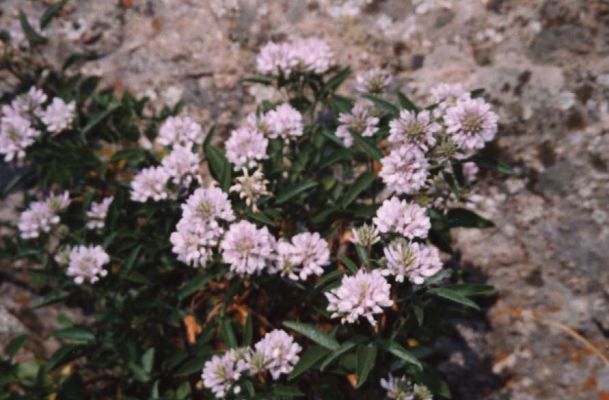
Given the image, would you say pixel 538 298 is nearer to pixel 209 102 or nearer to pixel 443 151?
pixel 443 151

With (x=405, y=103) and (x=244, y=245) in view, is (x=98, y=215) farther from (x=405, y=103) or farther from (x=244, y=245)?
(x=405, y=103)

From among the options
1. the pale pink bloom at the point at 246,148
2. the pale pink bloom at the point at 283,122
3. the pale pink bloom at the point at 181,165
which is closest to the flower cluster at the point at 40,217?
the pale pink bloom at the point at 181,165

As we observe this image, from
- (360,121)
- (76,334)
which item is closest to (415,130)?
(360,121)

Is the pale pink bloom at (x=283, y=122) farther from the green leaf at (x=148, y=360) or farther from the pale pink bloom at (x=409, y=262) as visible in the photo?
the green leaf at (x=148, y=360)

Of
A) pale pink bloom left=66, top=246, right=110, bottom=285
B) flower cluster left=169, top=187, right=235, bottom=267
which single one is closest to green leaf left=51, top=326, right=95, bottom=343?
pale pink bloom left=66, top=246, right=110, bottom=285

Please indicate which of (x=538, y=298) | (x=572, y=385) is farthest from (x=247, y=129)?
(x=572, y=385)

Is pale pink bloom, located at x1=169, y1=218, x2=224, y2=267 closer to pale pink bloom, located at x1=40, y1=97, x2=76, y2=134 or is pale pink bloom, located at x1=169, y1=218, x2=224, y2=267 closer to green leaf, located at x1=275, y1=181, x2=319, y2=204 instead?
green leaf, located at x1=275, y1=181, x2=319, y2=204
